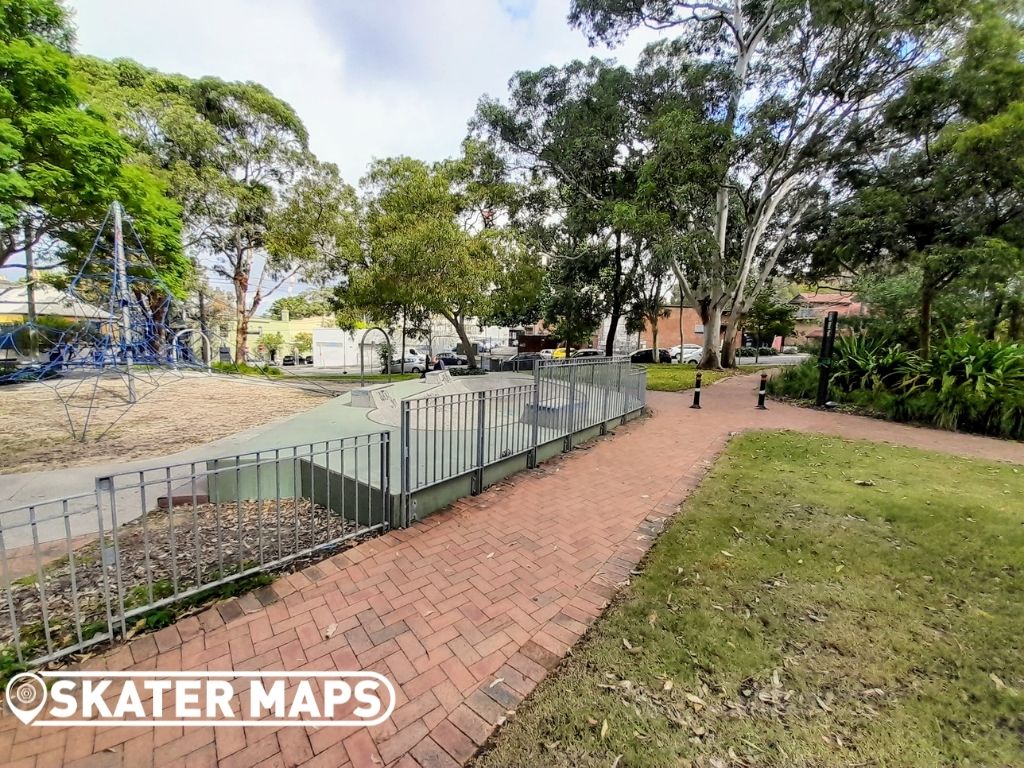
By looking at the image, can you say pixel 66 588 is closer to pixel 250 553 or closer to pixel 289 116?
pixel 250 553

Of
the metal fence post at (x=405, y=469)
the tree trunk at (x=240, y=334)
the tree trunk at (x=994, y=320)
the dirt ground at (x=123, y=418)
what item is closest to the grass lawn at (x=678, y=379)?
the tree trunk at (x=994, y=320)

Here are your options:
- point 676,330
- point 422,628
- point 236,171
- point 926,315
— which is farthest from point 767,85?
point 676,330

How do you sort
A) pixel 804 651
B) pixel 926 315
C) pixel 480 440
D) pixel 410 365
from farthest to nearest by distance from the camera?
1. pixel 410 365
2. pixel 926 315
3. pixel 480 440
4. pixel 804 651

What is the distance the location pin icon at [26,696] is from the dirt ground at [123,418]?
16.2ft

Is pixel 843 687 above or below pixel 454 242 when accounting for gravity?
below

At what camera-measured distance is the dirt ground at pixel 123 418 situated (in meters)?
6.37

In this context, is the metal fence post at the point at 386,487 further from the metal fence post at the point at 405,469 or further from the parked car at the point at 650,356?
the parked car at the point at 650,356

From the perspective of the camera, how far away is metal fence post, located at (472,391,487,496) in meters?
4.61

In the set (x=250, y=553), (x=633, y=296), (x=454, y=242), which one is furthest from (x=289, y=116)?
(x=250, y=553)

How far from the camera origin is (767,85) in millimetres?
14273

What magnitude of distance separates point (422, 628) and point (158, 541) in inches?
112

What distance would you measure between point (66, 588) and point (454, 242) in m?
11.1

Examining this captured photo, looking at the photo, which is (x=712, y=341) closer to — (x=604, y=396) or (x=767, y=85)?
(x=767, y=85)

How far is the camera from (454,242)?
12.5 metres
